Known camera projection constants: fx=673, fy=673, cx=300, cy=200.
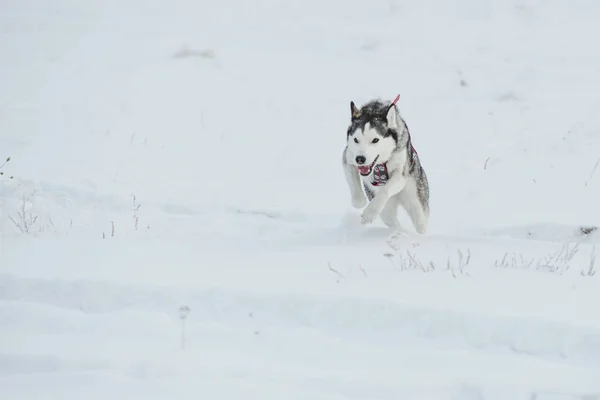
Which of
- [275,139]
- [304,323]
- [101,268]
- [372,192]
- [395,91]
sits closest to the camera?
[304,323]

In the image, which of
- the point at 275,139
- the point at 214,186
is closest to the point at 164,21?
the point at 275,139

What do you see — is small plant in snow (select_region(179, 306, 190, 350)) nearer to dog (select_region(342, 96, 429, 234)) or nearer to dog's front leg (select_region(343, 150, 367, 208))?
dog (select_region(342, 96, 429, 234))

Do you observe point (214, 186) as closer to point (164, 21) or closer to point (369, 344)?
point (369, 344)

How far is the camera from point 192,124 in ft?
37.8

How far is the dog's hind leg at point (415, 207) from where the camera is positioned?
20.3 ft

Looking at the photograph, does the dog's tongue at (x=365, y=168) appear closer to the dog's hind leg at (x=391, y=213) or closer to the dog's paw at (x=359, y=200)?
the dog's paw at (x=359, y=200)

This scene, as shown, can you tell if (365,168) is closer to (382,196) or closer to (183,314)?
(382,196)

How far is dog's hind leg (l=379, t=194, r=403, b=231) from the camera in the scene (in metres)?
6.39

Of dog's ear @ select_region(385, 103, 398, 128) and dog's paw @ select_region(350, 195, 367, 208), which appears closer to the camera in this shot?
dog's ear @ select_region(385, 103, 398, 128)

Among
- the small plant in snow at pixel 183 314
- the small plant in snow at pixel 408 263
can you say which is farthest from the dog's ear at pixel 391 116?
the small plant in snow at pixel 183 314

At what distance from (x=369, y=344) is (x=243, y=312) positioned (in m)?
0.76

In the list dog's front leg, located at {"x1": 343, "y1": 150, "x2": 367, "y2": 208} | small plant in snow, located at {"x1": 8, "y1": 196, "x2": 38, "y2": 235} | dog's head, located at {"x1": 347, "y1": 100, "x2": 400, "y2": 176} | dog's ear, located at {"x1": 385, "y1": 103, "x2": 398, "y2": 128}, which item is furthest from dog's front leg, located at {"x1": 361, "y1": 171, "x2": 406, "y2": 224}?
small plant in snow, located at {"x1": 8, "y1": 196, "x2": 38, "y2": 235}

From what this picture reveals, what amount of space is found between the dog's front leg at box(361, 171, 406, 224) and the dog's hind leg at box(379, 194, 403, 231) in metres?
0.48

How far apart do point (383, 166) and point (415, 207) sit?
26.9 inches
